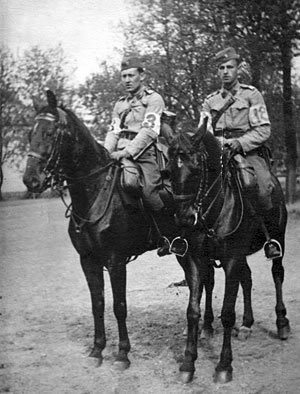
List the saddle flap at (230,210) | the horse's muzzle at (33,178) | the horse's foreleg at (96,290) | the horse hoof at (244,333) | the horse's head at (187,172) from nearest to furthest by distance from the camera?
1. the horse's head at (187,172)
2. the horse's muzzle at (33,178)
3. the saddle flap at (230,210)
4. the horse's foreleg at (96,290)
5. the horse hoof at (244,333)

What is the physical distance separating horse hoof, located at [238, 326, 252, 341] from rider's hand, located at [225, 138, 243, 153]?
214 cm

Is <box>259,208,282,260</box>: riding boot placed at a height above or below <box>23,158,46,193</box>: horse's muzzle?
below

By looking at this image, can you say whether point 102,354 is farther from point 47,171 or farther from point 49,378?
point 47,171

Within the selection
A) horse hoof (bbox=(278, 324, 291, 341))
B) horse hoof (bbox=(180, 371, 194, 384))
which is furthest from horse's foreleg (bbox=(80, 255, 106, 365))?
horse hoof (bbox=(278, 324, 291, 341))

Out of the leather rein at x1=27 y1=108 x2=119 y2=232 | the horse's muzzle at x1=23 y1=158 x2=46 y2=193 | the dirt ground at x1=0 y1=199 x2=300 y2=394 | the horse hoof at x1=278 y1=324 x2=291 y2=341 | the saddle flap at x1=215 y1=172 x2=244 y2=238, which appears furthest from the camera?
the horse hoof at x1=278 y1=324 x2=291 y2=341

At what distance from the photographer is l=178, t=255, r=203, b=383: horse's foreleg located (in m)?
4.88

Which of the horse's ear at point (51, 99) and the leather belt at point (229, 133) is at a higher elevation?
the horse's ear at point (51, 99)

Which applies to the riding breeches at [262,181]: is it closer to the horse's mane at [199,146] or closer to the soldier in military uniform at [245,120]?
the soldier in military uniform at [245,120]

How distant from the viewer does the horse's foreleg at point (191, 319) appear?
16.0ft

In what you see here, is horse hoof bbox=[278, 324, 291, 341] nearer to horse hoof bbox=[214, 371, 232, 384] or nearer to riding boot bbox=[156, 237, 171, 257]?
horse hoof bbox=[214, 371, 232, 384]

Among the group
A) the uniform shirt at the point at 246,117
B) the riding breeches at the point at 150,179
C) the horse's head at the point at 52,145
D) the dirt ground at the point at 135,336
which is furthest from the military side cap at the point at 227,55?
the dirt ground at the point at 135,336

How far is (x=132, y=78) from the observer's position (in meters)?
5.70

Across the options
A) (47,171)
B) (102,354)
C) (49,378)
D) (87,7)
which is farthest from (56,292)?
(87,7)

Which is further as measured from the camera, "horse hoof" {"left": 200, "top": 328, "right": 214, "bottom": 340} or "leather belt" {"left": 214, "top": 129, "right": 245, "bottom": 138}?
"horse hoof" {"left": 200, "top": 328, "right": 214, "bottom": 340}
